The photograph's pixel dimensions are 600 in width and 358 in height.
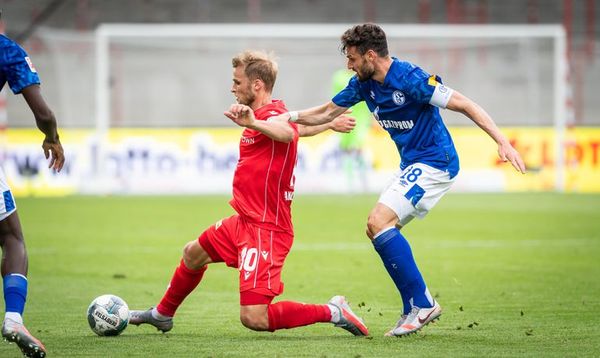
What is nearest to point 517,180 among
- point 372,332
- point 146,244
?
point 146,244

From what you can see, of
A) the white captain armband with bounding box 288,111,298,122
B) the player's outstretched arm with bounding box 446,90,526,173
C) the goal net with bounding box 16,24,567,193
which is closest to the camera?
the player's outstretched arm with bounding box 446,90,526,173

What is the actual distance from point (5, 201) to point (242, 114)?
144 cm

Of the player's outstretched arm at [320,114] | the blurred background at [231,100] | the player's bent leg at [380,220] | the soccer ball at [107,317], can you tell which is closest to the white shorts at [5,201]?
the soccer ball at [107,317]

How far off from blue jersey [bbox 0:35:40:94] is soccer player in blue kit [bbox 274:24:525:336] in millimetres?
1545

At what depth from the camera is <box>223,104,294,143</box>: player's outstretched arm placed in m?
5.95

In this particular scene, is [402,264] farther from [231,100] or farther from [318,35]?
[231,100]

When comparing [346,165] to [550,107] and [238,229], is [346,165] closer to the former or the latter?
[550,107]

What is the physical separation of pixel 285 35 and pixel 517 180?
608 cm

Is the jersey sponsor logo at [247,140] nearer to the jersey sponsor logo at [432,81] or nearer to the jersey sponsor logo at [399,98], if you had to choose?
the jersey sponsor logo at [399,98]

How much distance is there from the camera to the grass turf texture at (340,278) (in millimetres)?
6328

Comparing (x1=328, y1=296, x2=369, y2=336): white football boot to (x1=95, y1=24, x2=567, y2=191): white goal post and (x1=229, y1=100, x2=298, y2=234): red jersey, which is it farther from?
(x1=95, y1=24, x2=567, y2=191): white goal post

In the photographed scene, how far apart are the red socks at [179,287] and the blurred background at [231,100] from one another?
15018mm

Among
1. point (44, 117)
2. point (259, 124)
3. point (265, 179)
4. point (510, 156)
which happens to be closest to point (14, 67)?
point (44, 117)

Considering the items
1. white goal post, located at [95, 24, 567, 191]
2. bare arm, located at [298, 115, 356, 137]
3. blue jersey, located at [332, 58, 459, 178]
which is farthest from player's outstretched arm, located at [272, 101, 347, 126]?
white goal post, located at [95, 24, 567, 191]
